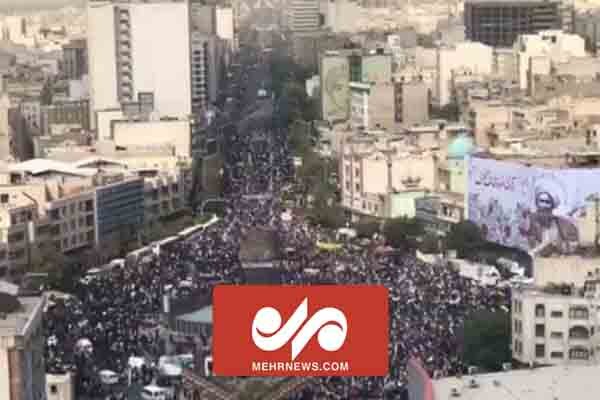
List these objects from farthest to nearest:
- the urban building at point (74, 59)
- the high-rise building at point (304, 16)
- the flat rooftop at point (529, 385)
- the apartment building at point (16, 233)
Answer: the high-rise building at point (304, 16)
the urban building at point (74, 59)
the apartment building at point (16, 233)
the flat rooftop at point (529, 385)

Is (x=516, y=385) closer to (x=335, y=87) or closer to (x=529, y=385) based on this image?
(x=529, y=385)

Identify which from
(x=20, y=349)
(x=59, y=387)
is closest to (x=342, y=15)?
(x=59, y=387)

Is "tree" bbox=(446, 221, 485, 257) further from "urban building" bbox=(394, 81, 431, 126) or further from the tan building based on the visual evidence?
"urban building" bbox=(394, 81, 431, 126)

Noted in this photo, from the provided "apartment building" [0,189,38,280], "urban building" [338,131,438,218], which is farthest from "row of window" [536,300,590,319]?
"urban building" [338,131,438,218]

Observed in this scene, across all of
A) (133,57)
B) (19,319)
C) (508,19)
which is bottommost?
(19,319)

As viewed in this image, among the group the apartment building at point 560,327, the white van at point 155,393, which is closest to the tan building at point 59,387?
the white van at point 155,393

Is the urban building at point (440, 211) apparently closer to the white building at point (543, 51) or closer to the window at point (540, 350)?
the window at point (540, 350)
